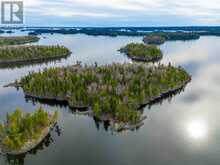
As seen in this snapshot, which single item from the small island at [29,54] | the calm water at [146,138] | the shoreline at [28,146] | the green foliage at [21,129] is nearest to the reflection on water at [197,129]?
the calm water at [146,138]

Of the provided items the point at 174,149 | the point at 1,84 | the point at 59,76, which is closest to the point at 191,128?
the point at 174,149

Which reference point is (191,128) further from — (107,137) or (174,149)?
(107,137)

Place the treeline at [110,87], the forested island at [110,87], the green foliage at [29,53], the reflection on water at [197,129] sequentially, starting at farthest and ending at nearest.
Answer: the green foliage at [29,53], the treeline at [110,87], the forested island at [110,87], the reflection on water at [197,129]

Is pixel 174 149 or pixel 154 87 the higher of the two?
pixel 154 87

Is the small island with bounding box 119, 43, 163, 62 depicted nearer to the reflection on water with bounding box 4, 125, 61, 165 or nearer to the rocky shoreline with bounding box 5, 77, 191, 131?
the rocky shoreline with bounding box 5, 77, 191, 131

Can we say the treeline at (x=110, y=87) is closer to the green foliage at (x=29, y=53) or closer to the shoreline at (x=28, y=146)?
the shoreline at (x=28, y=146)

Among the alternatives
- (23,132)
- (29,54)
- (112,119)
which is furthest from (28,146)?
(29,54)
